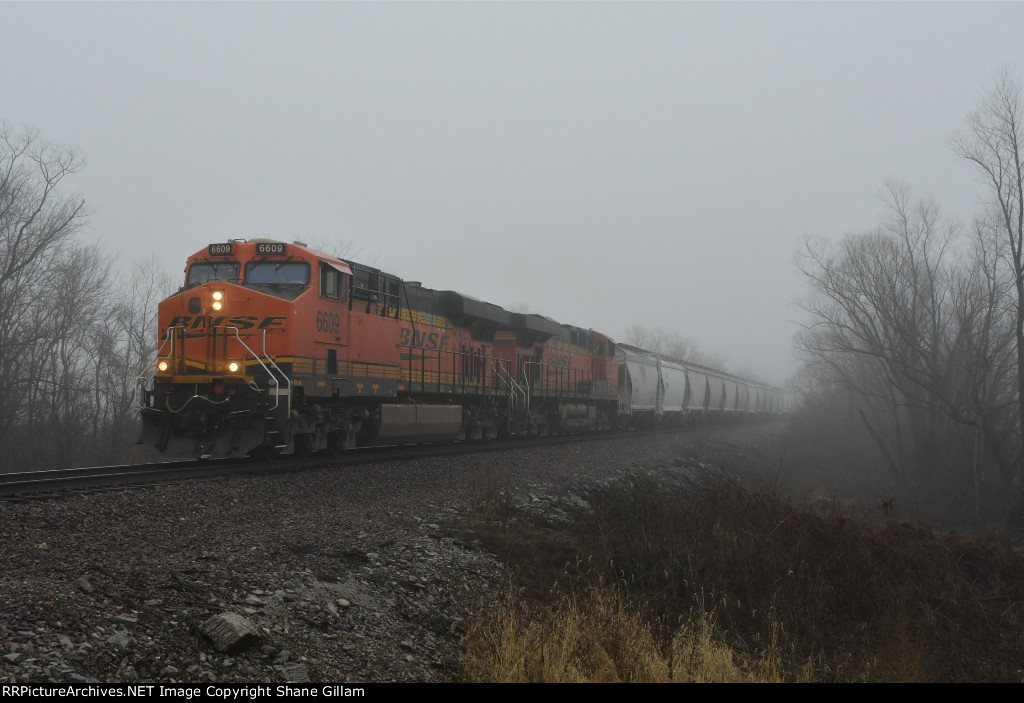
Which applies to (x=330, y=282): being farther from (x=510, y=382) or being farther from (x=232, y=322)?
(x=510, y=382)

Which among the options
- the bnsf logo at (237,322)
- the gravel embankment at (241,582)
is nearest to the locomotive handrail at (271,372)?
the bnsf logo at (237,322)

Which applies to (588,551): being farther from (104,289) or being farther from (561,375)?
(104,289)

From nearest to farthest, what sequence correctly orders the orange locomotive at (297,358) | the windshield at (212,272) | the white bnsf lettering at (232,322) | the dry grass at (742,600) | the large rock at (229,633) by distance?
the large rock at (229,633)
the dry grass at (742,600)
the orange locomotive at (297,358)
the white bnsf lettering at (232,322)
the windshield at (212,272)

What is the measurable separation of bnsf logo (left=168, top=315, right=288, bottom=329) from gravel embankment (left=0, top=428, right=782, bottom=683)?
2.86 meters

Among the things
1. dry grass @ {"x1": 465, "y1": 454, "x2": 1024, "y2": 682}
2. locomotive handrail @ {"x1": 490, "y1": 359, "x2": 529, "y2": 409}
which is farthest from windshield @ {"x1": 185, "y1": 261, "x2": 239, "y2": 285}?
locomotive handrail @ {"x1": 490, "y1": 359, "x2": 529, "y2": 409}

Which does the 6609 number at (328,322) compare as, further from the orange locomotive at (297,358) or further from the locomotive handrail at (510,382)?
the locomotive handrail at (510,382)

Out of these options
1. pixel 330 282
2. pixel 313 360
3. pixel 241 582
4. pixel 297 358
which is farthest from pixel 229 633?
pixel 330 282

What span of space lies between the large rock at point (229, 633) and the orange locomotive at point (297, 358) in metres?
6.52

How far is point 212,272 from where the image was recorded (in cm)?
1315

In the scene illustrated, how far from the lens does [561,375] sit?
2533 centimetres

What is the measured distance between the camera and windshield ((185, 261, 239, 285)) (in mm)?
13008

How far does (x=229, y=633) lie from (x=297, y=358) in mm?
7378

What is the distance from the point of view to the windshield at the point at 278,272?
12781mm
